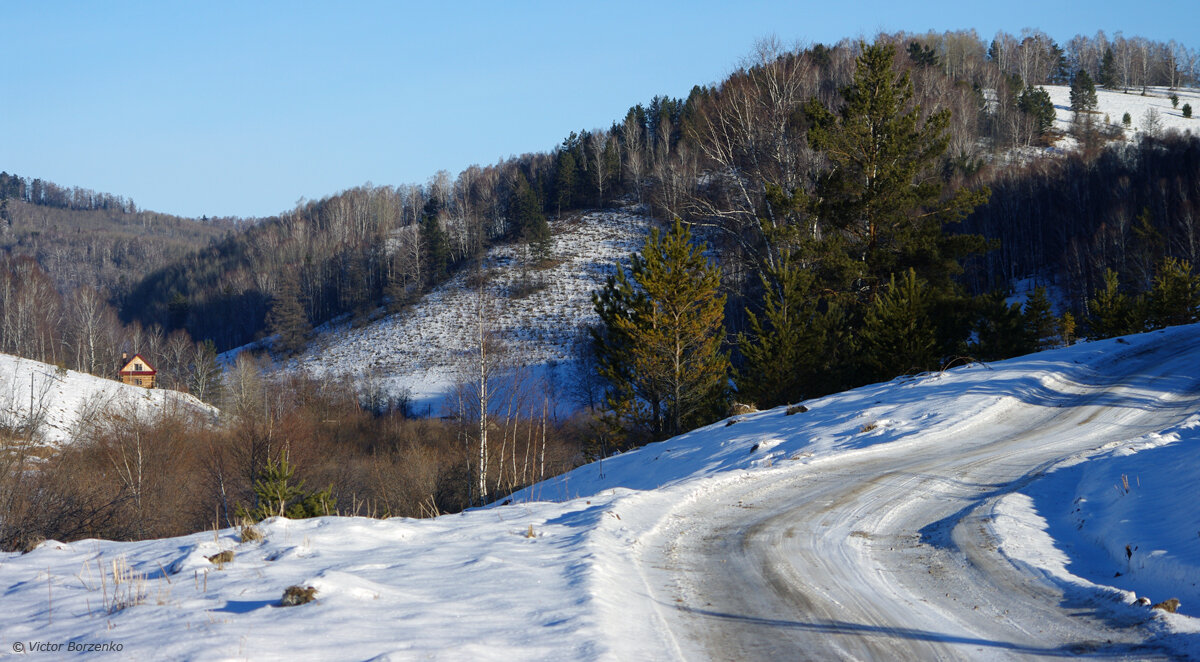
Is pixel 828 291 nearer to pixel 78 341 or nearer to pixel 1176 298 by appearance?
pixel 1176 298

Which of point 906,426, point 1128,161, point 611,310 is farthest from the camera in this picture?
point 1128,161

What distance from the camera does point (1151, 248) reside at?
5269 cm

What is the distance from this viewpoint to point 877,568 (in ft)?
22.1

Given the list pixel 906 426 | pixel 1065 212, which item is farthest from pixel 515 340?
pixel 906 426

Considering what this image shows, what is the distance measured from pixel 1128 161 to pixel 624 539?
89541 millimetres

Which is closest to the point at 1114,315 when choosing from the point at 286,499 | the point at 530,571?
the point at 286,499

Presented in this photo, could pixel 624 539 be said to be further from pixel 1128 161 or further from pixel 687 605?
pixel 1128 161

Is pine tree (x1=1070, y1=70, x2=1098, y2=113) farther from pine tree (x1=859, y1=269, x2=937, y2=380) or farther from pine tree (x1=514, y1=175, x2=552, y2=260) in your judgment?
pine tree (x1=859, y1=269, x2=937, y2=380)

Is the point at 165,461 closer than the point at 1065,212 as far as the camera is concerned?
Yes

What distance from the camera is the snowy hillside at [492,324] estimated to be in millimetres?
71938

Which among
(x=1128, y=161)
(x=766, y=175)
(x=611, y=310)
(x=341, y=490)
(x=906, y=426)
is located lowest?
(x=341, y=490)

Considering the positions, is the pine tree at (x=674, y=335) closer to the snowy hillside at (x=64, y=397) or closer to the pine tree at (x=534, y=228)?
the snowy hillside at (x=64, y=397)

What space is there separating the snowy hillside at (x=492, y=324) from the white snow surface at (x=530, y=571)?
183 ft

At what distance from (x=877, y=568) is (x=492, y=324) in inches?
2836
